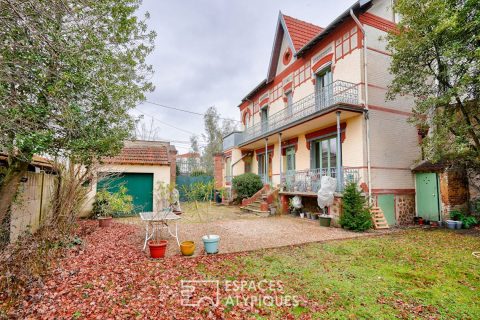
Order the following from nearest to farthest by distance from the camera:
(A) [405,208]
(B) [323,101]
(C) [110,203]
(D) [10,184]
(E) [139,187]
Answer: (D) [10,184]
(C) [110,203]
(A) [405,208]
(B) [323,101]
(E) [139,187]

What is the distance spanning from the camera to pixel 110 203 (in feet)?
31.5

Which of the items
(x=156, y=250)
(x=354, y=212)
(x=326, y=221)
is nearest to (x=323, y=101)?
(x=354, y=212)

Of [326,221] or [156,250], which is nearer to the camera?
[156,250]

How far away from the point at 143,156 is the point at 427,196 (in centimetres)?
1327

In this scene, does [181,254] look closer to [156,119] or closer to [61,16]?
[61,16]

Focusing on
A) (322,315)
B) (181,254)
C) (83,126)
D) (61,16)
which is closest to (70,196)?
(83,126)

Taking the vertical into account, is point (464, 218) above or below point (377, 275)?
above

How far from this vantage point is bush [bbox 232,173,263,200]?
15422mm

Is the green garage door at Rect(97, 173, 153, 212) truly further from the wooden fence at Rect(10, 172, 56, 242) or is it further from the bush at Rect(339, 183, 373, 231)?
the bush at Rect(339, 183, 373, 231)

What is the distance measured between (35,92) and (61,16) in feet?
4.80

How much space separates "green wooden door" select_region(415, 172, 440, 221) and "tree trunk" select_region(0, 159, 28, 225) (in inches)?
526

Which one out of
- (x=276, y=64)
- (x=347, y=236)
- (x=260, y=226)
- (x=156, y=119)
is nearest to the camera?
(x=347, y=236)

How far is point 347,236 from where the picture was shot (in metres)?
7.74

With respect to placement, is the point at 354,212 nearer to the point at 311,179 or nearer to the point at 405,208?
the point at 311,179
